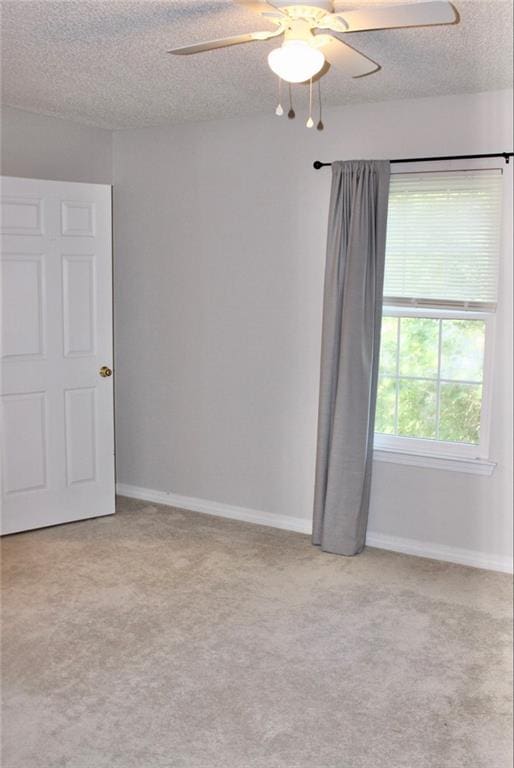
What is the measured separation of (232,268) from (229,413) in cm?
93

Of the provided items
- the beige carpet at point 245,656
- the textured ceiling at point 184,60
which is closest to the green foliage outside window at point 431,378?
the beige carpet at point 245,656

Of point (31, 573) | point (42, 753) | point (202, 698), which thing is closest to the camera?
point (42, 753)

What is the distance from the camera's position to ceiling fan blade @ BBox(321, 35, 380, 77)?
313cm

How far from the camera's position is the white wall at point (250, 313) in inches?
171

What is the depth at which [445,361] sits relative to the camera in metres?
4.45

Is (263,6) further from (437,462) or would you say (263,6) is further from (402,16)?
(437,462)

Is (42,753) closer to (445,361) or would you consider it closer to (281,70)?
(281,70)

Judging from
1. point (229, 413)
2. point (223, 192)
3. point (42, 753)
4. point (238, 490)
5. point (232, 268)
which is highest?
point (223, 192)

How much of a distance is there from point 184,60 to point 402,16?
4.66ft

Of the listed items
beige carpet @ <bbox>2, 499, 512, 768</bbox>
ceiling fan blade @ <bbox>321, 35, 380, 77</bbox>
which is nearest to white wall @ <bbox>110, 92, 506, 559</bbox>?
beige carpet @ <bbox>2, 499, 512, 768</bbox>

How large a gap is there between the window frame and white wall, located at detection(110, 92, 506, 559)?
0.07 meters

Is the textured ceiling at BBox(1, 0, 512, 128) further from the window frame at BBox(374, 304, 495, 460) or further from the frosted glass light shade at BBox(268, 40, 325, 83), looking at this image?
the window frame at BBox(374, 304, 495, 460)

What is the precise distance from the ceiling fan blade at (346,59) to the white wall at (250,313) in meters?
0.89

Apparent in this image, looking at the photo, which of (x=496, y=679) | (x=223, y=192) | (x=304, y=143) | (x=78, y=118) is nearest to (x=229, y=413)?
(x=223, y=192)
